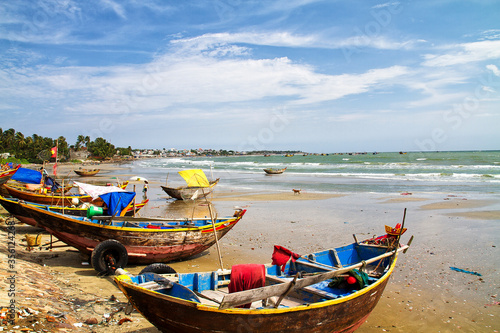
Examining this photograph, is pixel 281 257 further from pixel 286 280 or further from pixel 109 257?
pixel 109 257

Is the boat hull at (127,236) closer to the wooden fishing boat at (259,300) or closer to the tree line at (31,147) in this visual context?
the wooden fishing boat at (259,300)

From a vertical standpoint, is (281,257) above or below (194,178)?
below

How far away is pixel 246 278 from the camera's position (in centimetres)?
493

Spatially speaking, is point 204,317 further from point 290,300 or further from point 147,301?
point 290,300

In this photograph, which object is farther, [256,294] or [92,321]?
[92,321]

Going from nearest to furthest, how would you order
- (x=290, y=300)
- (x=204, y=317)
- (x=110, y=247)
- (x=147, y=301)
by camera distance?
(x=204, y=317)
(x=147, y=301)
(x=290, y=300)
(x=110, y=247)

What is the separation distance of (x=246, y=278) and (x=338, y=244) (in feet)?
20.8

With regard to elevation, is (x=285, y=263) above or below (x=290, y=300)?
above

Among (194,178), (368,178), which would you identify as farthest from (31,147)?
(194,178)

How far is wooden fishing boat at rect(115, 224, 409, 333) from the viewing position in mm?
4175

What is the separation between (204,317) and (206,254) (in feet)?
19.3

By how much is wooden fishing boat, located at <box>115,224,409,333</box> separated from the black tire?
2926 millimetres

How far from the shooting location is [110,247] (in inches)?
301

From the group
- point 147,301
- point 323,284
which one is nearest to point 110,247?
point 147,301
